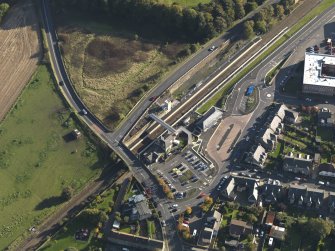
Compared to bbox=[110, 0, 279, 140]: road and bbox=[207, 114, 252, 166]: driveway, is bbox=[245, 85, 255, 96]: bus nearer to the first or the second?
bbox=[207, 114, 252, 166]: driveway

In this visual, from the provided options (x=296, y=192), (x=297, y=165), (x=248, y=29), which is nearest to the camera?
(x=296, y=192)

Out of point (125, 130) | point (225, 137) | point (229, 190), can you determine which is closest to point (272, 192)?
point (229, 190)

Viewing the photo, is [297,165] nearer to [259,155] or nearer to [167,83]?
[259,155]

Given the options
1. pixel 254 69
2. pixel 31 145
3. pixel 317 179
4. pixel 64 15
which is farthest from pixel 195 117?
pixel 64 15

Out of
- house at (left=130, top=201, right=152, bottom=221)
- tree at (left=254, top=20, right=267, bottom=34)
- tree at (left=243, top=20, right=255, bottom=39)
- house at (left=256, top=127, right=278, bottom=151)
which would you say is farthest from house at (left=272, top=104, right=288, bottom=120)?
house at (left=130, top=201, right=152, bottom=221)

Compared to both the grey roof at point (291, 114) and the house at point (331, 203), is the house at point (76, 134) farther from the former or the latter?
the house at point (331, 203)

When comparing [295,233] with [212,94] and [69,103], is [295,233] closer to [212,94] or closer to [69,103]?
[212,94]

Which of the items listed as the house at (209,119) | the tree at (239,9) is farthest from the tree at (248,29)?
the house at (209,119)
